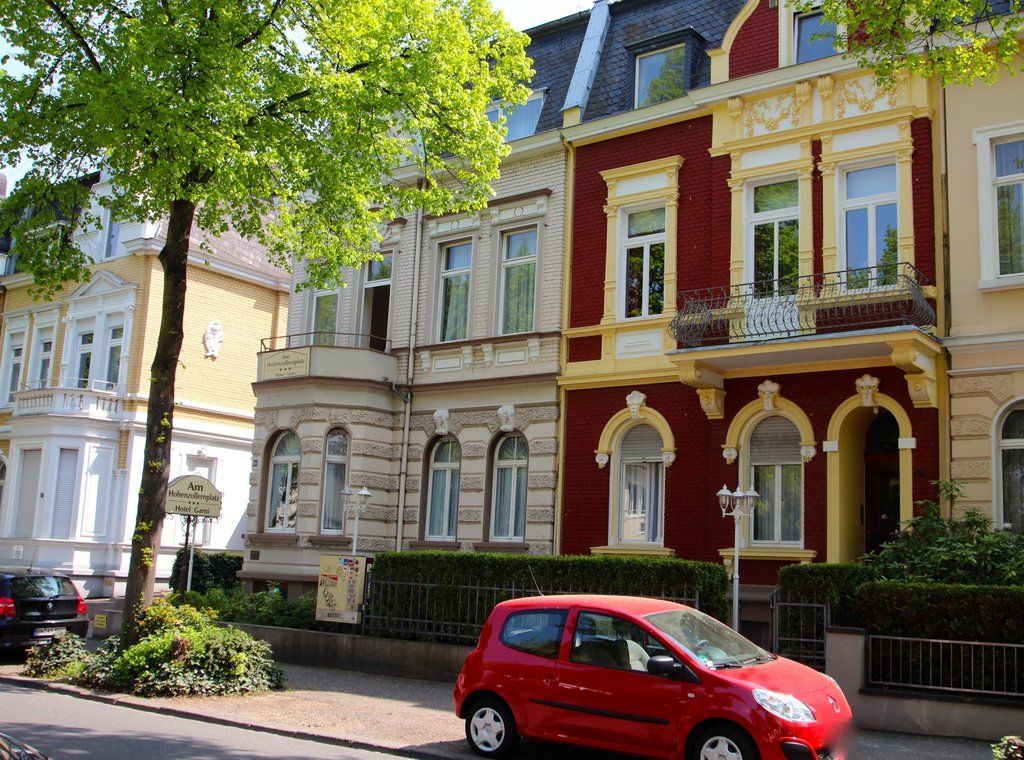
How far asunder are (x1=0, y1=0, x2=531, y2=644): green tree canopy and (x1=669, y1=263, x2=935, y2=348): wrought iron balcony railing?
439cm

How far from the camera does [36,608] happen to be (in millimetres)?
17234

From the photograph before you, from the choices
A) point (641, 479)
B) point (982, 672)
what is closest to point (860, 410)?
point (641, 479)

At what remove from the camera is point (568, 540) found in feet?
61.1

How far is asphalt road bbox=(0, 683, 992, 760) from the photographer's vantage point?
9664 millimetres

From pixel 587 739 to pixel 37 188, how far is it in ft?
36.1

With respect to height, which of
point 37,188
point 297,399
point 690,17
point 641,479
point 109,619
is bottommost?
point 109,619

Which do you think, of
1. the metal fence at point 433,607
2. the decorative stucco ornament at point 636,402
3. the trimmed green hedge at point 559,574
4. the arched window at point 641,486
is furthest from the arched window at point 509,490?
the metal fence at point 433,607

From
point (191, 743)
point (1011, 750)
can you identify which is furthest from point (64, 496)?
point (1011, 750)

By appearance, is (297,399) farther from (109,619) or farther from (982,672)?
(982,672)

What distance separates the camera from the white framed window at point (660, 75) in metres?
18.9

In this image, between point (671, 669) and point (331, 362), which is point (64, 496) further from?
point (671, 669)

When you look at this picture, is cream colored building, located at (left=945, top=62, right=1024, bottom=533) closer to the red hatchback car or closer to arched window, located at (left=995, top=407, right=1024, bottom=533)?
arched window, located at (left=995, top=407, right=1024, bottom=533)

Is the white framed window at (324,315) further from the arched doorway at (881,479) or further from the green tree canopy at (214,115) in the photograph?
the arched doorway at (881,479)

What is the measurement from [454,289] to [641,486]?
626 centimetres
